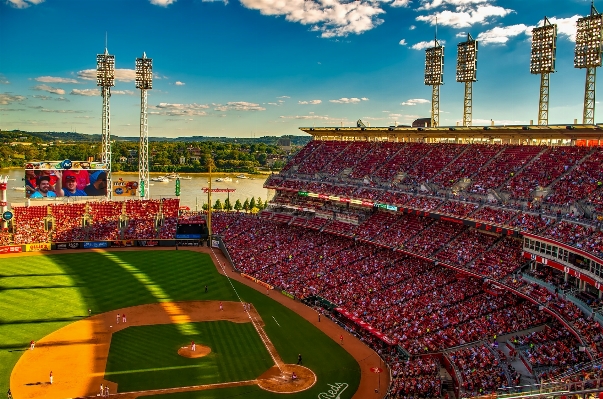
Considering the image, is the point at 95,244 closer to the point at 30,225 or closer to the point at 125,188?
the point at 30,225

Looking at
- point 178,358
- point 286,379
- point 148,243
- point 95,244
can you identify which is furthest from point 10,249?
point 286,379

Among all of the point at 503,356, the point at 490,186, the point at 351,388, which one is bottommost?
the point at 351,388

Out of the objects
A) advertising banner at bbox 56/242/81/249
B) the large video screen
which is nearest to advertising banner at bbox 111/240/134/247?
advertising banner at bbox 56/242/81/249

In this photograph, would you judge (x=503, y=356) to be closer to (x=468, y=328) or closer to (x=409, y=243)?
(x=468, y=328)

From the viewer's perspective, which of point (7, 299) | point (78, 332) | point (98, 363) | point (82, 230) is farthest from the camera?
point (82, 230)

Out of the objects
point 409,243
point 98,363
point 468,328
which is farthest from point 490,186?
point 98,363

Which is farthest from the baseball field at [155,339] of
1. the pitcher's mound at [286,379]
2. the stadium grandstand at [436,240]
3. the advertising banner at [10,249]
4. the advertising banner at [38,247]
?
the advertising banner at [38,247]
